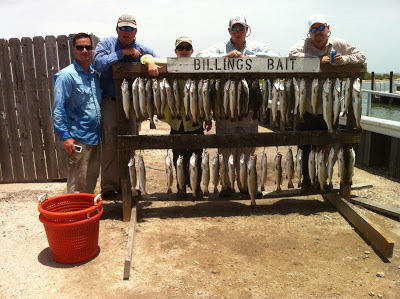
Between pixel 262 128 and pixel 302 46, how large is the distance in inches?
295

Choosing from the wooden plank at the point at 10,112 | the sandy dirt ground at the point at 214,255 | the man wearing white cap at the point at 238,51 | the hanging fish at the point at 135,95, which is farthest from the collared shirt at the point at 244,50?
the wooden plank at the point at 10,112

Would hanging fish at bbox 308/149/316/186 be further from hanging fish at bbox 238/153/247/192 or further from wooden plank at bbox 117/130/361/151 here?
hanging fish at bbox 238/153/247/192

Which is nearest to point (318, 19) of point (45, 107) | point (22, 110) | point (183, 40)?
point (183, 40)

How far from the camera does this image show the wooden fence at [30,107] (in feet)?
21.9

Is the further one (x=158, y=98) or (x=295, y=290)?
(x=158, y=98)

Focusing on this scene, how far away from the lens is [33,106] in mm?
6828

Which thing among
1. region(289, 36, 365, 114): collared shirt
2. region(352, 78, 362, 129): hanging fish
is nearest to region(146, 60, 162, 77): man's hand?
region(289, 36, 365, 114): collared shirt

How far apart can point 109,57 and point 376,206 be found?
4607mm

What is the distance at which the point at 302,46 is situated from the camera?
18.4 feet

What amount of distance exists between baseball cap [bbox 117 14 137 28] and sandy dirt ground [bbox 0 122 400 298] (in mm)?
2830

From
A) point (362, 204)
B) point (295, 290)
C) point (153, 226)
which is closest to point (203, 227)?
point (153, 226)

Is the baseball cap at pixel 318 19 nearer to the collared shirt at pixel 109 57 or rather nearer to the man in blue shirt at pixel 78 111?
the collared shirt at pixel 109 57

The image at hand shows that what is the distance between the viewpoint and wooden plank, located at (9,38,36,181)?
6664 mm

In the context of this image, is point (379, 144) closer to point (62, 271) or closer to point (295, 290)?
point (295, 290)
